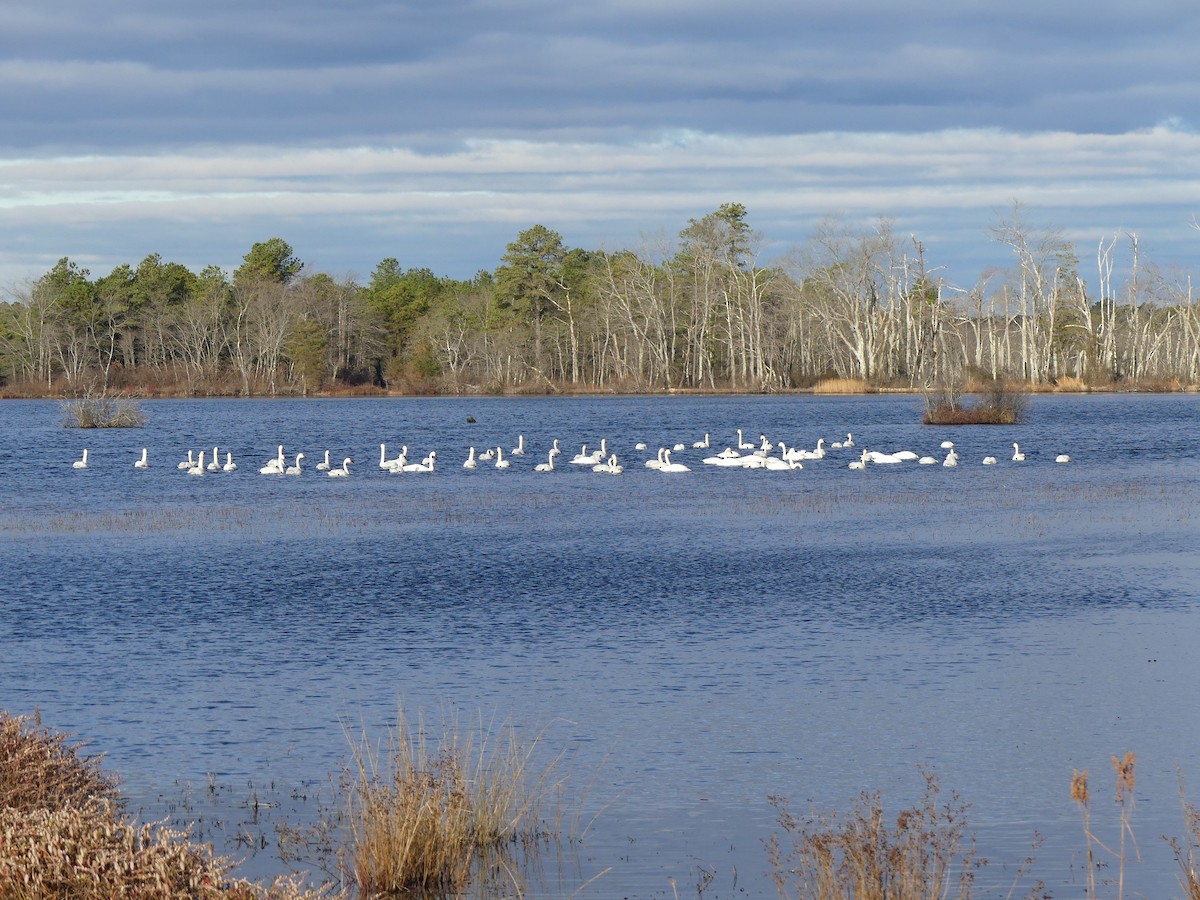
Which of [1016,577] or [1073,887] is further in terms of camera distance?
[1016,577]

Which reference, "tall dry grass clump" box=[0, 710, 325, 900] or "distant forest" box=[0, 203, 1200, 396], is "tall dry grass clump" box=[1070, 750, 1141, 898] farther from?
"distant forest" box=[0, 203, 1200, 396]

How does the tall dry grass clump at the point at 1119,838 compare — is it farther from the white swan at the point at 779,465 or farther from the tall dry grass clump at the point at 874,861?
the white swan at the point at 779,465

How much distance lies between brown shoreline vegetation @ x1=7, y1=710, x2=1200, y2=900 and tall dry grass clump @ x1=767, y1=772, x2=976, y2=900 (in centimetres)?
1

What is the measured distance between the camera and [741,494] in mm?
32812

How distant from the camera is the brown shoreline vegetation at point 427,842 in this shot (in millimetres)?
6422

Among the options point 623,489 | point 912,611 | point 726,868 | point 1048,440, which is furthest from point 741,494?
point 726,868

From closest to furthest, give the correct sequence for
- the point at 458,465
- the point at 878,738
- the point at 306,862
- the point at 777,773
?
the point at 306,862 < the point at 777,773 < the point at 878,738 < the point at 458,465

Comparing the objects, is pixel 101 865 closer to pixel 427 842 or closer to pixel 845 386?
pixel 427 842

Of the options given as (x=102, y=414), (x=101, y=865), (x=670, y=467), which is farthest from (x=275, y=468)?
(x=101, y=865)

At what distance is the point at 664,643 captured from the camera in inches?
596

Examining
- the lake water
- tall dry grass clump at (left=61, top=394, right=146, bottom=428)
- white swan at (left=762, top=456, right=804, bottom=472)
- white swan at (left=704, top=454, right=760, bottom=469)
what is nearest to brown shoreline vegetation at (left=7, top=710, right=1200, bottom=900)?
the lake water

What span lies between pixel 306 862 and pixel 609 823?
1864 millimetres

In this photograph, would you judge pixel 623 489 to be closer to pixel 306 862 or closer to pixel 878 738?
pixel 878 738

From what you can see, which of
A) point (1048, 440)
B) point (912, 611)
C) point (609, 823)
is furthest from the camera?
point (1048, 440)
